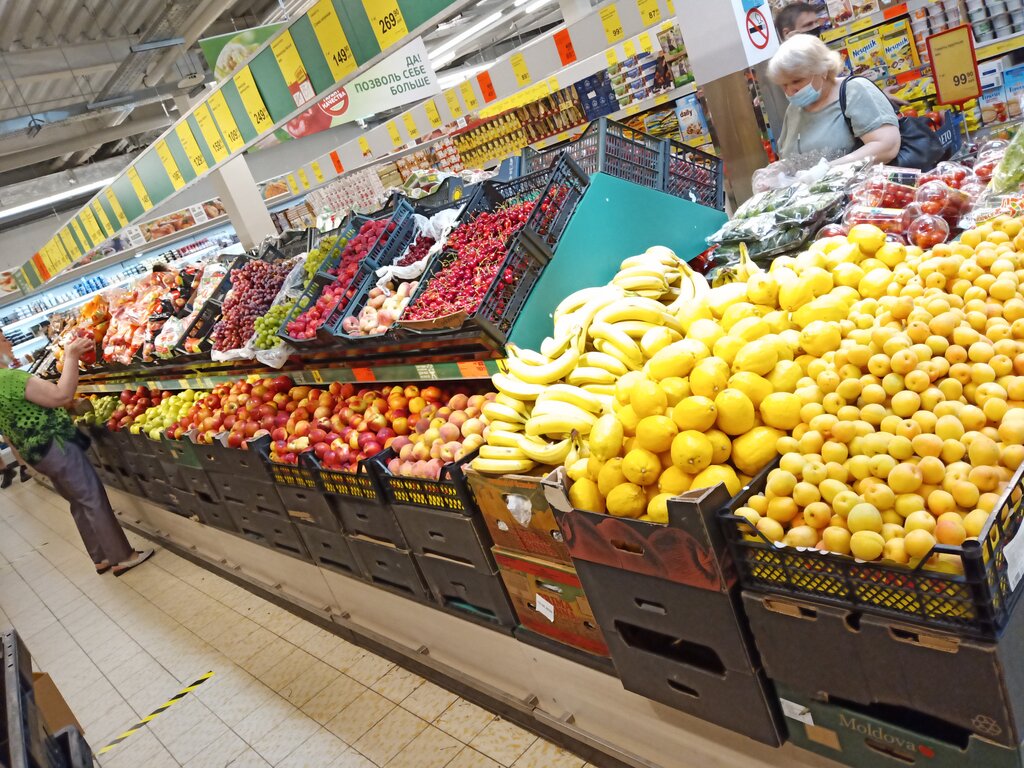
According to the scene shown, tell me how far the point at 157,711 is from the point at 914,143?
4.54m

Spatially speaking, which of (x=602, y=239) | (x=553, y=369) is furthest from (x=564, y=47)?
(x=553, y=369)

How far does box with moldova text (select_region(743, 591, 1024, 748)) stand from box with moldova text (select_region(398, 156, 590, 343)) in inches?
50.4

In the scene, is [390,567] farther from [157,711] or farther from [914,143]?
[914,143]

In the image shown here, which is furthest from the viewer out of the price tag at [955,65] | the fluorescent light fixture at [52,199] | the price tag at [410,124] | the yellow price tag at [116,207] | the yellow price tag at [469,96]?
the fluorescent light fixture at [52,199]

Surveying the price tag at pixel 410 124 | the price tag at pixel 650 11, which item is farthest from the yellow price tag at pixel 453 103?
the price tag at pixel 650 11

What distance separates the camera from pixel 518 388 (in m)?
2.23

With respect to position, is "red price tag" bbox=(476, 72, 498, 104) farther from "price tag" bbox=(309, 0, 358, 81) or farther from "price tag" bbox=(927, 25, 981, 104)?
"price tag" bbox=(927, 25, 981, 104)

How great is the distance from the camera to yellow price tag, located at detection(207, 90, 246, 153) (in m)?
4.57

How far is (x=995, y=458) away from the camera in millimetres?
1259

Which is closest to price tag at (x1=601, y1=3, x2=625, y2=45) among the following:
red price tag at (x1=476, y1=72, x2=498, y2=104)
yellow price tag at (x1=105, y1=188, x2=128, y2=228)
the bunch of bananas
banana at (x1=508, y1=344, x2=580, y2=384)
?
red price tag at (x1=476, y1=72, x2=498, y2=104)

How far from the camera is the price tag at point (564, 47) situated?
5824 millimetres

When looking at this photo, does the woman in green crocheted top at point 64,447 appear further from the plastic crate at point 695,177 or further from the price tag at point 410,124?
the plastic crate at point 695,177

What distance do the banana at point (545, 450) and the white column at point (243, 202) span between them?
15.8 feet

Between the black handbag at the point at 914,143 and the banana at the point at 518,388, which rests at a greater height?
the black handbag at the point at 914,143
